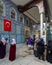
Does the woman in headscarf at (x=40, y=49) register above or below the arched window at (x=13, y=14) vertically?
below

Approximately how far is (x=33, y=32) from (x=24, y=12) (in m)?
3.32

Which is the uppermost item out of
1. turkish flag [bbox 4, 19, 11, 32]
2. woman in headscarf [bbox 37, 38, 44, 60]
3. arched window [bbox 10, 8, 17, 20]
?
arched window [bbox 10, 8, 17, 20]

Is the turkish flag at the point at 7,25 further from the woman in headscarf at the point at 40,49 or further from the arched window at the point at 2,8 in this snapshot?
the woman in headscarf at the point at 40,49

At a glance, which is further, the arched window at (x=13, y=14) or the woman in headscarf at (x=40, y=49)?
the arched window at (x=13, y=14)

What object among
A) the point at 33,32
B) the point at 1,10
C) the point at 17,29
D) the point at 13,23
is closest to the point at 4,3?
the point at 1,10

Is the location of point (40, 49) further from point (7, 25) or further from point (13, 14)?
point (13, 14)

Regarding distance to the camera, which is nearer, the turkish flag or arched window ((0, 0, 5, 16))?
arched window ((0, 0, 5, 16))

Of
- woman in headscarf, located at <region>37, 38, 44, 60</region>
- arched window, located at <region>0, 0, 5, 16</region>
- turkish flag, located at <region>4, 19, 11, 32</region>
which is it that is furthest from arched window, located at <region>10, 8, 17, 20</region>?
woman in headscarf, located at <region>37, 38, 44, 60</region>

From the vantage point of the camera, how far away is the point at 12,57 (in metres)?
5.92

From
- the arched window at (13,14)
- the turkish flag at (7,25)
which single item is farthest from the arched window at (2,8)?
the arched window at (13,14)

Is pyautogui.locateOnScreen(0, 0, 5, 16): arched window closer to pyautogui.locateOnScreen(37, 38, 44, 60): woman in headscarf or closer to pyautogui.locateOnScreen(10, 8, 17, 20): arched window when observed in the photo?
pyautogui.locateOnScreen(10, 8, 17, 20): arched window

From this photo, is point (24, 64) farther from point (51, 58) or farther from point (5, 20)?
point (5, 20)

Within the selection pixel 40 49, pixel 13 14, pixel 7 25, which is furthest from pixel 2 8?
pixel 40 49

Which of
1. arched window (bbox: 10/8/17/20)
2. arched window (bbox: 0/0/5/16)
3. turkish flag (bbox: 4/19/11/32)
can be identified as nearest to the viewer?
arched window (bbox: 0/0/5/16)
